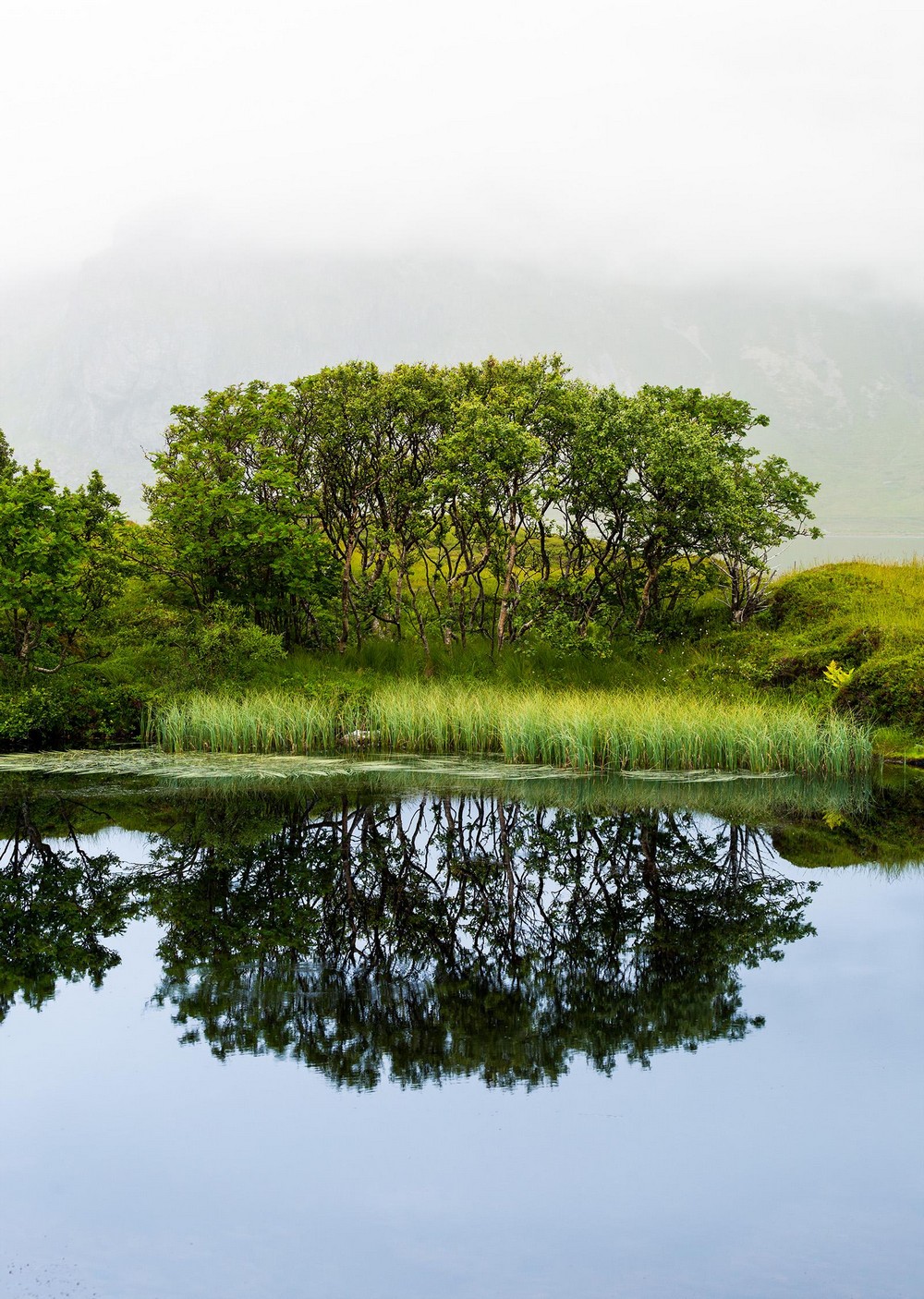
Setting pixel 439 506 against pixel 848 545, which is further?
pixel 848 545

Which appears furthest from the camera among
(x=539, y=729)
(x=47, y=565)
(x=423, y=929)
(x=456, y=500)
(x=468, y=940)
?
(x=456, y=500)

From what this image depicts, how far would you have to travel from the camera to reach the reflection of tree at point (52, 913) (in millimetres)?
7992

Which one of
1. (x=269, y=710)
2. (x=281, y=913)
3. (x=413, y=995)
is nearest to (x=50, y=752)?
(x=269, y=710)

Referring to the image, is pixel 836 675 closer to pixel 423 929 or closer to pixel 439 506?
pixel 439 506

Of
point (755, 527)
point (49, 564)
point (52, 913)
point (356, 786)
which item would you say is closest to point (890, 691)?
point (755, 527)

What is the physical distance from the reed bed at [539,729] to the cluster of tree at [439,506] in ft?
11.6

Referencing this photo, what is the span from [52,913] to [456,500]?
17.3 metres

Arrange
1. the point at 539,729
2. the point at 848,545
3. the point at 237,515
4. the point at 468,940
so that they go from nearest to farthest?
1. the point at 468,940
2. the point at 539,729
3. the point at 237,515
4. the point at 848,545

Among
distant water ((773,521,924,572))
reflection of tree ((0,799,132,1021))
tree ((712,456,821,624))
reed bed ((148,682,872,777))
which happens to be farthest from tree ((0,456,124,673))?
distant water ((773,521,924,572))

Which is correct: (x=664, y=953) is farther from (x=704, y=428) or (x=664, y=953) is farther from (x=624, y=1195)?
(x=704, y=428)

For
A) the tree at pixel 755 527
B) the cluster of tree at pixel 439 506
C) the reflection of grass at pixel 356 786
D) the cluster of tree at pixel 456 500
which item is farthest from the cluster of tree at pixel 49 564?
the tree at pixel 755 527

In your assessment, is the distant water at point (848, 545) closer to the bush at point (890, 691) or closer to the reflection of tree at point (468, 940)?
the bush at point (890, 691)

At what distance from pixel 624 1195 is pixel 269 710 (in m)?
16.1

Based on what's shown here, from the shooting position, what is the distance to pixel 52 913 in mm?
9508
